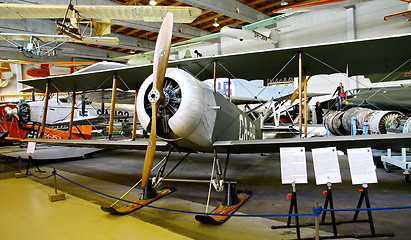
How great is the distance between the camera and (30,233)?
2.93 meters

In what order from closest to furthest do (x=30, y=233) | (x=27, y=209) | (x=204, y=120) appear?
(x=30, y=233) < (x=204, y=120) < (x=27, y=209)

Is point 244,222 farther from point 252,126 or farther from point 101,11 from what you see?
point 101,11

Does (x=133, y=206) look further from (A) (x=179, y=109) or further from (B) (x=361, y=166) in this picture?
(B) (x=361, y=166)

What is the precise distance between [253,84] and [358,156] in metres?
9.98

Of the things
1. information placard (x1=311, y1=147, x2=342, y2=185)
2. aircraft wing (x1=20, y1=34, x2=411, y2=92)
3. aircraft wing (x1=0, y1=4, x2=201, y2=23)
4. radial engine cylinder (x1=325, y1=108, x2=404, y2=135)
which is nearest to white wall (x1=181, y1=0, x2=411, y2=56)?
radial engine cylinder (x1=325, y1=108, x2=404, y2=135)

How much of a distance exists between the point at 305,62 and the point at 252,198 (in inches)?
103

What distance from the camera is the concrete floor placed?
9.17 ft

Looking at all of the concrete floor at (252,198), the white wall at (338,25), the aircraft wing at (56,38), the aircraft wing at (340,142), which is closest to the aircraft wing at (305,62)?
the aircraft wing at (340,142)

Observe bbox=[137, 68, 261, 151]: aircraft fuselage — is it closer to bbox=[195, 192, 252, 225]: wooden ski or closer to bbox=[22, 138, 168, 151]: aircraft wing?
bbox=[22, 138, 168, 151]: aircraft wing

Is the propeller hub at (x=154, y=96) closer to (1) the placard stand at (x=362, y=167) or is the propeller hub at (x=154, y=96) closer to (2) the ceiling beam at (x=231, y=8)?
(1) the placard stand at (x=362, y=167)

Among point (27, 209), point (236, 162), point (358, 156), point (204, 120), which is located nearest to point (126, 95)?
point (236, 162)

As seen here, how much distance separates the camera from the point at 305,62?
4.74 metres

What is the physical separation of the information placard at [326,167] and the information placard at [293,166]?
109 mm

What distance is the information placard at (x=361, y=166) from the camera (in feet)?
7.90
